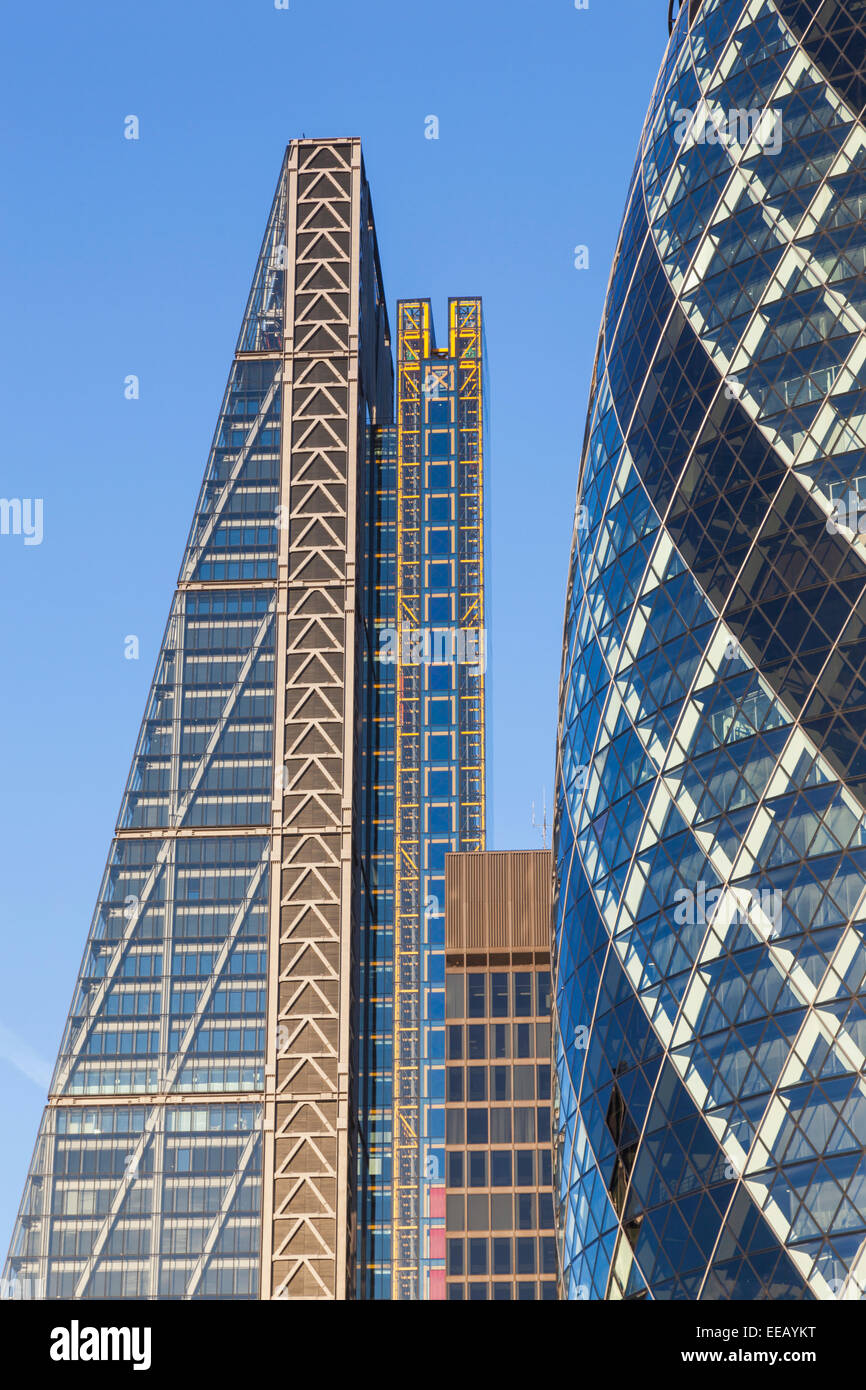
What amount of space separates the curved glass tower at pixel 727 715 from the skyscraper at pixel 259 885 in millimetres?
49691

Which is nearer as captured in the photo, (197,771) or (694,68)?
(694,68)

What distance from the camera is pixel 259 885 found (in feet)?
355

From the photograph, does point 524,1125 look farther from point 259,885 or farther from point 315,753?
point 315,753

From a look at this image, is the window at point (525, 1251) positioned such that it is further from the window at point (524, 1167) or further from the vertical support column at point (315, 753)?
the vertical support column at point (315, 753)

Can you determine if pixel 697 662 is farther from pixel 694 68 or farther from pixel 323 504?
pixel 323 504

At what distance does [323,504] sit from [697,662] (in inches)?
2711

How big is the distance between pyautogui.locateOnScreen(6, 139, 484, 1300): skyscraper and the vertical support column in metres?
0.14

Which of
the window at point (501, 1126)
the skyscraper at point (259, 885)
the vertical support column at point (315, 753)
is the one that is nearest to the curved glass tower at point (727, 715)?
the vertical support column at point (315, 753)

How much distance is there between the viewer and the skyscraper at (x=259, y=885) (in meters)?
99.6

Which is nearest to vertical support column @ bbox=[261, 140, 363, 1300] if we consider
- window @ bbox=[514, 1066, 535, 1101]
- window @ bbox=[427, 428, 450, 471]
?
window @ bbox=[514, 1066, 535, 1101]

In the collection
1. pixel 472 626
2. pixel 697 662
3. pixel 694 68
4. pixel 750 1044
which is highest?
pixel 472 626

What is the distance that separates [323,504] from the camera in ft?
366

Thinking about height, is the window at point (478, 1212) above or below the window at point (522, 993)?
below
